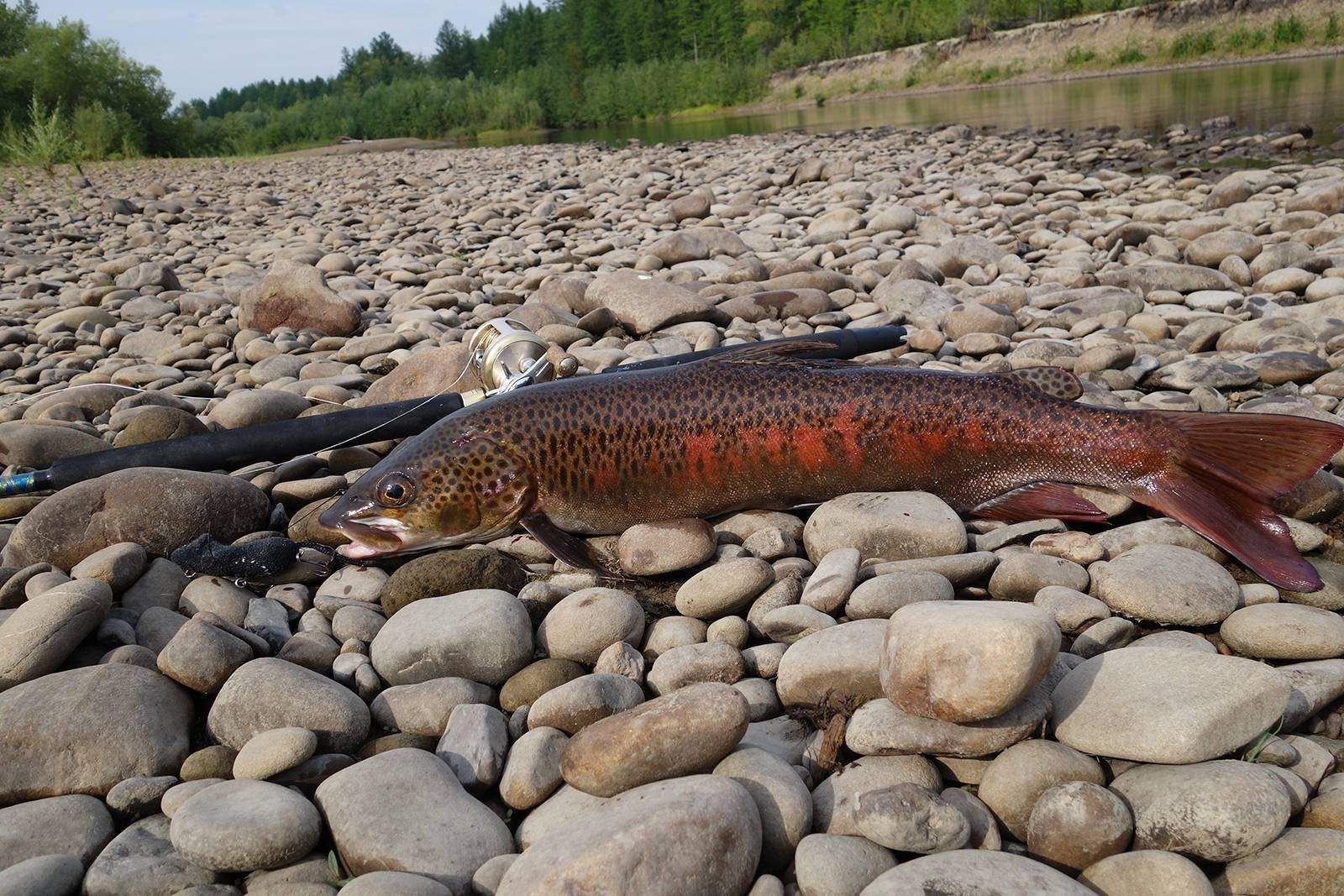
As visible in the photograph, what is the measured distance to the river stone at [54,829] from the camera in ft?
7.26

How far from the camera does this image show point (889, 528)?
3426mm

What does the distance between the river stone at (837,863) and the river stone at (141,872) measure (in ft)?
4.59

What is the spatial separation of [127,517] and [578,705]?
7.44ft

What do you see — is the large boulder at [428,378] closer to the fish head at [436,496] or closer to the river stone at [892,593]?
the fish head at [436,496]

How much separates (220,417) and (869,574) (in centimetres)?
394

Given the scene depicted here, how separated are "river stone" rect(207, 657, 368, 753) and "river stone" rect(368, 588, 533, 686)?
9.6 inches

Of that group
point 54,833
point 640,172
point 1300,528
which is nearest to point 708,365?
point 1300,528

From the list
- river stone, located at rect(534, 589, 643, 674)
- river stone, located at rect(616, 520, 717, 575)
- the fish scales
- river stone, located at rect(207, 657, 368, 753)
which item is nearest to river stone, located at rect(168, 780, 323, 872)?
river stone, located at rect(207, 657, 368, 753)

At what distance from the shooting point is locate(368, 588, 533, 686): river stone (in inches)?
116

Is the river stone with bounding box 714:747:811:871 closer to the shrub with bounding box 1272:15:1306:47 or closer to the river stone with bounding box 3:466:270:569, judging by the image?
the river stone with bounding box 3:466:270:569

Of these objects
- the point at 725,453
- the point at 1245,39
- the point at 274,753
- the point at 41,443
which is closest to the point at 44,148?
the point at 41,443

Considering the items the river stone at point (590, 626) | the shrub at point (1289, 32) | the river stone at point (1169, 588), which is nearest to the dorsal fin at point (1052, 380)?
the river stone at point (1169, 588)

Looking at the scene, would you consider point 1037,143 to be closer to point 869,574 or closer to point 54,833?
point 869,574

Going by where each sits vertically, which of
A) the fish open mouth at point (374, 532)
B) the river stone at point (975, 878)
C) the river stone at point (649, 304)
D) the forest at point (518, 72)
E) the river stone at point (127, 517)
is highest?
the forest at point (518, 72)
